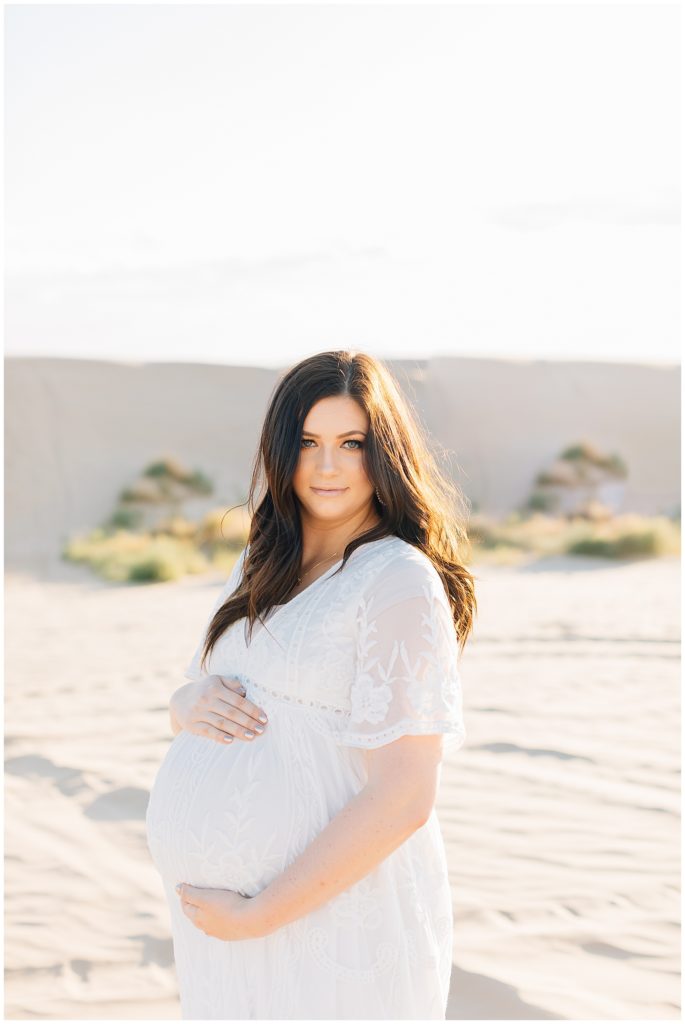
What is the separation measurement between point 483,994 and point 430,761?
191 centimetres

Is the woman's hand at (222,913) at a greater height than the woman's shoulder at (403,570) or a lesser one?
lesser

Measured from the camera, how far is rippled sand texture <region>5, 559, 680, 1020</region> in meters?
3.51

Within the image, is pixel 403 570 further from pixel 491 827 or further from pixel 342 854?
pixel 491 827

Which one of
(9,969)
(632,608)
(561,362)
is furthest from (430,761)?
(561,362)

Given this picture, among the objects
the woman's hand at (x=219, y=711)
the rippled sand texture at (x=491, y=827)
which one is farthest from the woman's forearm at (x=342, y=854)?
the rippled sand texture at (x=491, y=827)

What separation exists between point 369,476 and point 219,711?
56cm

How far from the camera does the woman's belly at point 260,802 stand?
2.00m

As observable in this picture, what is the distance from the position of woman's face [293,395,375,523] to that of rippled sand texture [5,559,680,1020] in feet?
6.67

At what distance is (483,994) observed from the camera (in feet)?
11.1

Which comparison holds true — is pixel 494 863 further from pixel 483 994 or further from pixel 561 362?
pixel 561 362

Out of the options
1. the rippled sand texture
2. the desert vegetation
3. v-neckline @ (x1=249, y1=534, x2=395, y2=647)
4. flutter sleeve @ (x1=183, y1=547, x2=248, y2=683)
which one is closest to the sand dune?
the desert vegetation

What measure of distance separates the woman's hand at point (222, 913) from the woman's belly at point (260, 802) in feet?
0.10

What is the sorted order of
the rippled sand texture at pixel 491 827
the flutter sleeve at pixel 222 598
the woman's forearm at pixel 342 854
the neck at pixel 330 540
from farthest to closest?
the rippled sand texture at pixel 491 827 → the flutter sleeve at pixel 222 598 → the neck at pixel 330 540 → the woman's forearm at pixel 342 854

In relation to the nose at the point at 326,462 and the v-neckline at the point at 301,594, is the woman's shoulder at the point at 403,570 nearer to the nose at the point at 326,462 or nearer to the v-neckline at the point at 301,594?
the v-neckline at the point at 301,594
